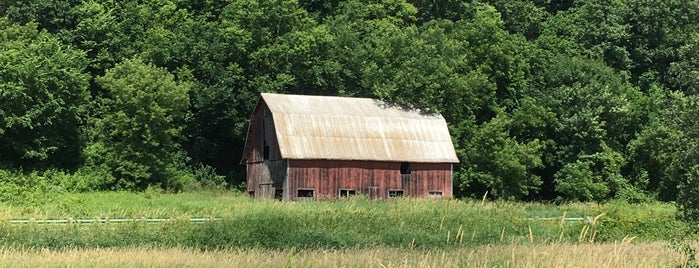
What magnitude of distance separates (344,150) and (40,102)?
16524 millimetres

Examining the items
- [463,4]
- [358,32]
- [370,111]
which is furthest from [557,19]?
[370,111]

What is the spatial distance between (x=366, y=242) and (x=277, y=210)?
7.13 metres

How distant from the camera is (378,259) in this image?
14.3m

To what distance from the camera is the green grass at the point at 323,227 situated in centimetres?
2456

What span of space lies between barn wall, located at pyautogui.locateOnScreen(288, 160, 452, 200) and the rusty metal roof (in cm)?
60

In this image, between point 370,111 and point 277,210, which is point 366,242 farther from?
point 370,111

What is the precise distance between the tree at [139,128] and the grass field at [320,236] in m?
9.97

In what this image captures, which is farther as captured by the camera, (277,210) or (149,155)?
(149,155)

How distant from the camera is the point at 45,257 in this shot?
18641mm

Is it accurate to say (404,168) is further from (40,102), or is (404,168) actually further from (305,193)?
(40,102)

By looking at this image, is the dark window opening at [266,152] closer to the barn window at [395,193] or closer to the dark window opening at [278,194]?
the dark window opening at [278,194]

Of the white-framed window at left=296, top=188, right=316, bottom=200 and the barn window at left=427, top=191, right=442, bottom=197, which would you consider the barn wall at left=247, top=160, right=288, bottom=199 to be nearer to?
the white-framed window at left=296, top=188, right=316, bottom=200

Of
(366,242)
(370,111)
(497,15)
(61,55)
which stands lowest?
(366,242)

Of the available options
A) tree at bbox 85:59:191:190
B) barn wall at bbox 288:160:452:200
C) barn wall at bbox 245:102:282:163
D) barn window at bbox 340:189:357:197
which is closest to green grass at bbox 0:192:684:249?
barn wall at bbox 288:160:452:200
